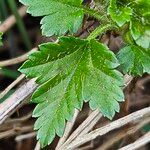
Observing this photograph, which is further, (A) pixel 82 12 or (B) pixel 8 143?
(B) pixel 8 143

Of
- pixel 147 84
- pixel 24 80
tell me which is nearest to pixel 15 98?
pixel 24 80

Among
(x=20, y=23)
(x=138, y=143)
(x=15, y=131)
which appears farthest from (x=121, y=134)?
(x=20, y=23)

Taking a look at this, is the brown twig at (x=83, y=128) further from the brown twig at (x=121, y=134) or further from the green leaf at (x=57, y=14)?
the green leaf at (x=57, y=14)

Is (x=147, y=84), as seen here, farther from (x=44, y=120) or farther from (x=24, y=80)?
(x=44, y=120)

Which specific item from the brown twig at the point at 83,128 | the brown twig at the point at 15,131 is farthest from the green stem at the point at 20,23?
the brown twig at the point at 83,128

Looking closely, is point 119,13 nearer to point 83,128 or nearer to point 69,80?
point 69,80

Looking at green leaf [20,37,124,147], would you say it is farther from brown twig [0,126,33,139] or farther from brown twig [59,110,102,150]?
brown twig [0,126,33,139]

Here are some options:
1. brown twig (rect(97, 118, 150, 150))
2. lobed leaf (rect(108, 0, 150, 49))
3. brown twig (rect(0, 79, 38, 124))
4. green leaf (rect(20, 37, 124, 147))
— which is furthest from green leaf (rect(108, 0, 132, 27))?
brown twig (rect(97, 118, 150, 150))
